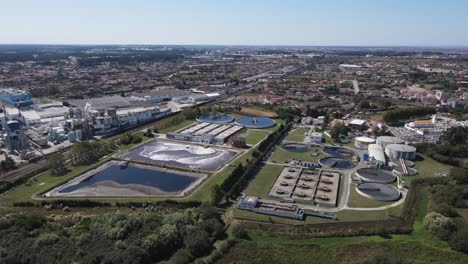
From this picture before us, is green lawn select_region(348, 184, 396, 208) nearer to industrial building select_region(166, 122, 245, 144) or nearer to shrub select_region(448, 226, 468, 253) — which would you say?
shrub select_region(448, 226, 468, 253)

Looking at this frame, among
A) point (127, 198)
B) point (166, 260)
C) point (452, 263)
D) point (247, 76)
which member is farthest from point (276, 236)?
point (247, 76)

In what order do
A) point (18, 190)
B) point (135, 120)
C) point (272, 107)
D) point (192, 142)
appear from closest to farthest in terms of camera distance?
1. point (18, 190)
2. point (192, 142)
3. point (135, 120)
4. point (272, 107)

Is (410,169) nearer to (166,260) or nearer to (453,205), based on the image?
(453,205)

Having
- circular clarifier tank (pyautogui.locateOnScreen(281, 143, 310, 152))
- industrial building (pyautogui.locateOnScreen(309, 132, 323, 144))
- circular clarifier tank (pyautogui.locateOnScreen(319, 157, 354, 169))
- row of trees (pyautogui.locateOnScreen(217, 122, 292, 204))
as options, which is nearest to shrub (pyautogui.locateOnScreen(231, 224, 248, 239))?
row of trees (pyautogui.locateOnScreen(217, 122, 292, 204))

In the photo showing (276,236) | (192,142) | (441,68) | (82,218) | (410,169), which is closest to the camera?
(276,236)

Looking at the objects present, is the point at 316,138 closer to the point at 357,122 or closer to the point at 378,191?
the point at 357,122

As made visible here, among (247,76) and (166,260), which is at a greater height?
(247,76)

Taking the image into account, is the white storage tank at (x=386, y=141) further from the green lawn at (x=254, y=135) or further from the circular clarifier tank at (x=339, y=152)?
the green lawn at (x=254, y=135)

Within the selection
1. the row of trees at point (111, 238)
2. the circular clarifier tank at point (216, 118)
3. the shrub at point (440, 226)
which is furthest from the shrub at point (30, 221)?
the circular clarifier tank at point (216, 118)
